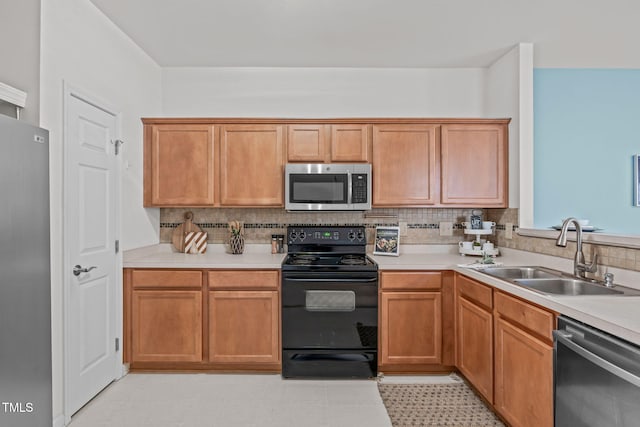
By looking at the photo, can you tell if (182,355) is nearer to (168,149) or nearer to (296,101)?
(168,149)

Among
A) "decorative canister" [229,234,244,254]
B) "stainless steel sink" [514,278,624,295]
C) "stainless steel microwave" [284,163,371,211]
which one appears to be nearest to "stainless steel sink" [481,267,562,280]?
"stainless steel sink" [514,278,624,295]

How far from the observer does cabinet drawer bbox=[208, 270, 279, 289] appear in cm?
298

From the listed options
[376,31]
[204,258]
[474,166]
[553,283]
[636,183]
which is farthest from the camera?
[636,183]

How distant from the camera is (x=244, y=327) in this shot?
2967 millimetres

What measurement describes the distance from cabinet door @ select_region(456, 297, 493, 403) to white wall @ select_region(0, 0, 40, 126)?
2.88 meters

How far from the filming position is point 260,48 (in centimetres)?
319

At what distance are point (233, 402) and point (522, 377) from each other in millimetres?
1810

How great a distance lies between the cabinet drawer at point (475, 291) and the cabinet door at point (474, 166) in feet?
2.69

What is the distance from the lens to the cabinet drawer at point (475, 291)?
7.86 ft

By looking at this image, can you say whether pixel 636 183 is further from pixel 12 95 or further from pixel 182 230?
pixel 12 95

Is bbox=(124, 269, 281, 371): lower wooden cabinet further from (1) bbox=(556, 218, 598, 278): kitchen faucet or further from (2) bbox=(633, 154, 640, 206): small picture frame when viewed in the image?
(2) bbox=(633, 154, 640, 206): small picture frame

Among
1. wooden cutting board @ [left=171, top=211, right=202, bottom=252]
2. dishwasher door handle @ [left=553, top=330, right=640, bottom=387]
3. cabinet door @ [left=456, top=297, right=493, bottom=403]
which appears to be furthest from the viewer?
wooden cutting board @ [left=171, top=211, right=202, bottom=252]

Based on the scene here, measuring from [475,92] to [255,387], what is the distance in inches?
128

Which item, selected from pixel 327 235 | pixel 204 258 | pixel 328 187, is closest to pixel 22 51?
pixel 204 258
